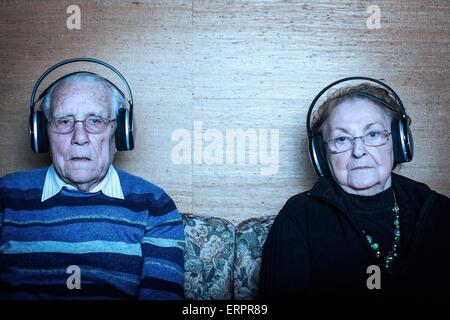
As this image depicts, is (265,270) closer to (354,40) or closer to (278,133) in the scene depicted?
(278,133)

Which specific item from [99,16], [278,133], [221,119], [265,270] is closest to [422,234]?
[265,270]

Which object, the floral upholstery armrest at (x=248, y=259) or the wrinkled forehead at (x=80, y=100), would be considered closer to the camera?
the wrinkled forehead at (x=80, y=100)

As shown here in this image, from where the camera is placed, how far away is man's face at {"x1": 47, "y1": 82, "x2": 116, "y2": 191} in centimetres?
149

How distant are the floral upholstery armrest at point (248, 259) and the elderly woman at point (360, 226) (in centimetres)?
22

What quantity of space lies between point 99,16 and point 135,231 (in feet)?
3.41

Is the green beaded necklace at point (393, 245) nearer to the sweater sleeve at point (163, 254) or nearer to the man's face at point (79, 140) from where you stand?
the sweater sleeve at point (163, 254)

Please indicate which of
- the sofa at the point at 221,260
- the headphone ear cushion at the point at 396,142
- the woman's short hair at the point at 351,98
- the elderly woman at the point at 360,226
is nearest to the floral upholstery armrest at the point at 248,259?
the sofa at the point at 221,260

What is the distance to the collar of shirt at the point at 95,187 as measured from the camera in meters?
1.52

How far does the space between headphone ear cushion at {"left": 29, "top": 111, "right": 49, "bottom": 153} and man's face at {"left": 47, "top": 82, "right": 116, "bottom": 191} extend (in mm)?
23

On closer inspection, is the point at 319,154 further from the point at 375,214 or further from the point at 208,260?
the point at 208,260

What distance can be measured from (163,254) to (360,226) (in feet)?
2.23

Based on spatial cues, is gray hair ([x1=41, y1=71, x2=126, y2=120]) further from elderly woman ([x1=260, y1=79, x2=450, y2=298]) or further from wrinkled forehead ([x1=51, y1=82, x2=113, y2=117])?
elderly woman ([x1=260, y1=79, x2=450, y2=298])

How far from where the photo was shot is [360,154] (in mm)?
1439

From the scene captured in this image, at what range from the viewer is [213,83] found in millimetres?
1962
